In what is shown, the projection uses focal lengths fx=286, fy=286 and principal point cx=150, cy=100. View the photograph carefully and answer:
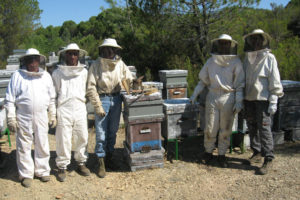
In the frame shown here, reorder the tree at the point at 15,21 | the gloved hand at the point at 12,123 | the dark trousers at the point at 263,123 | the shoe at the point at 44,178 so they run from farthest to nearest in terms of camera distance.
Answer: the tree at the point at 15,21 → the dark trousers at the point at 263,123 → the shoe at the point at 44,178 → the gloved hand at the point at 12,123

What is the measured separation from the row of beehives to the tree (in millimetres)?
12061

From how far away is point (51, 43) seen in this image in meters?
15.3

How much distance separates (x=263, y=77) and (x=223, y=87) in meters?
0.53

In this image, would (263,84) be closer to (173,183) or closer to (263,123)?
(263,123)

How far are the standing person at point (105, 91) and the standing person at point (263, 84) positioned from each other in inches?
69.1

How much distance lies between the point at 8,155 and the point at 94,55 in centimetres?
784

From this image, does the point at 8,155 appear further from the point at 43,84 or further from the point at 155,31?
the point at 155,31

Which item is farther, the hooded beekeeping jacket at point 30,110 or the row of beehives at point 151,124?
the row of beehives at point 151,124

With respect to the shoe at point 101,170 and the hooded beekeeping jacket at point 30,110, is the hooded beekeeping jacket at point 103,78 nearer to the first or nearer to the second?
the hooded beekeeping jacket at point 30,110

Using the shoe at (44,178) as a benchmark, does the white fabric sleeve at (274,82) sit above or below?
above

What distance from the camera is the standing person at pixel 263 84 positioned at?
3.71 m

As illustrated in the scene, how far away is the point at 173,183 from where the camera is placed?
12.2 feet

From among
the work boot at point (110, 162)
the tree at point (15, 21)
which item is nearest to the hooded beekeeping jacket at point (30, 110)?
the work boot at point (110, 162)

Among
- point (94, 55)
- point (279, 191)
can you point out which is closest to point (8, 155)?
point (279, 191)
